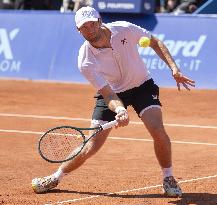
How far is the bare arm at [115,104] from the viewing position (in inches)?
300

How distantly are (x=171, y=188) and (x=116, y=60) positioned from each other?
4.70 ft

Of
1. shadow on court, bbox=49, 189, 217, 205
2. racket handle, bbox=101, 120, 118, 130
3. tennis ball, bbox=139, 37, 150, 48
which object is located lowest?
shadow on court, bbox=49, 189, 217, 205

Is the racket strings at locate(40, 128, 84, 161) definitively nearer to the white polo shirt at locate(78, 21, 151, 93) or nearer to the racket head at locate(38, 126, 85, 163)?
the racket head at locate(38, 126, 85, 163)

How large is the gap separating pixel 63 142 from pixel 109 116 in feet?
1.88

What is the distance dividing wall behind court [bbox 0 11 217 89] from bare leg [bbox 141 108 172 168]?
9.53 m

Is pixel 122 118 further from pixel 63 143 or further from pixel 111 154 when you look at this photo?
pixel 111 154

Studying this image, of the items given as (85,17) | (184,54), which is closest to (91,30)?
(85,17)

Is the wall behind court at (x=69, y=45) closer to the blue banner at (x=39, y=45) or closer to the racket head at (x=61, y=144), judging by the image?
the blue banner at (x=39, y=45)

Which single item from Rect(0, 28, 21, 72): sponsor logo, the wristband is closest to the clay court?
the wristband

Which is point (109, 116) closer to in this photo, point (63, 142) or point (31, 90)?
point (63, 142)

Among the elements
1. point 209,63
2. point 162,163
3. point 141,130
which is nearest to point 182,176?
point 162,163

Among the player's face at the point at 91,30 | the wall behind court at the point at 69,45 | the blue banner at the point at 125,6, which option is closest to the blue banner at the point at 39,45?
the wall behind court at the point at 69,45

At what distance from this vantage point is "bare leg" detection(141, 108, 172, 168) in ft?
26.2

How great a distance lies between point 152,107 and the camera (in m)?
8.12
